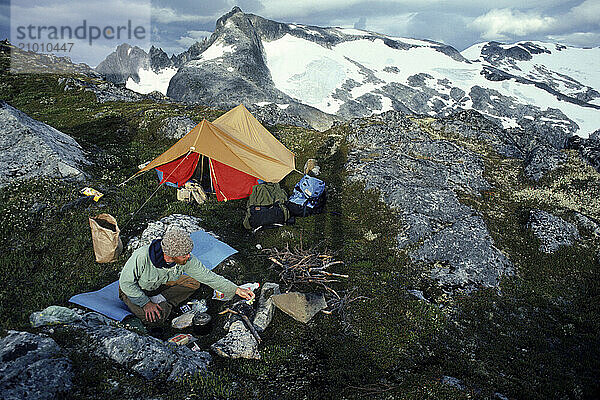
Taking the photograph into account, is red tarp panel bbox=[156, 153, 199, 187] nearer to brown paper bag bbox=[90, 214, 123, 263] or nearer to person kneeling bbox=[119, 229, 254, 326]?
brown paper bag bbox=[90, 214, 123, 263]

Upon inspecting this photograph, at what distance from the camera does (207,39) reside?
171000 mm

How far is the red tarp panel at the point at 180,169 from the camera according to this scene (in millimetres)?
14748

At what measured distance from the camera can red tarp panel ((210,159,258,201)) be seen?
14570 mm

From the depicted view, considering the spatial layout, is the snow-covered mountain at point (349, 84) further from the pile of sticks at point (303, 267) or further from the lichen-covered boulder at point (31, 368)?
the lichen-covered boulder at point (31, 368)

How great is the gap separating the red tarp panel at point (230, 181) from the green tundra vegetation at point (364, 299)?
0.52m

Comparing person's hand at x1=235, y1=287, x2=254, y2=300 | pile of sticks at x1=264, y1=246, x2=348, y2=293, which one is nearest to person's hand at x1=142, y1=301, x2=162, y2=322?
person's hand at x1=235, y1=287, x2=254, y2=300

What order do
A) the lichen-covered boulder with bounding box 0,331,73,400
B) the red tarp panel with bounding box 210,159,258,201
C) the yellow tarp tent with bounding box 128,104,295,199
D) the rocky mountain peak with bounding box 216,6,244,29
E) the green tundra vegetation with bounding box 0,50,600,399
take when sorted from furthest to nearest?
the rocky mountain peak with bounding box 216,6,244,29 < the red tarp panel with bounding box 210,159,258,201 < the yellow tarp tent with bounding box 128,104,295,199 < the green tundra vegetation with bounding box 0,50,600,399 < the lichen-covered boulder with bounding box 0,331,73,400

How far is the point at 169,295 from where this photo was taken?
7.91 meters

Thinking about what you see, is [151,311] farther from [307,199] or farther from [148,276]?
[307,199]

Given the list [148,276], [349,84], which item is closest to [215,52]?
[349,84]

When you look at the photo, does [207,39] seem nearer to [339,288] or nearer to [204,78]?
[204,78]

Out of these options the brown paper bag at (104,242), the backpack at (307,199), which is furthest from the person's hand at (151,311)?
the backpack at (307,199)

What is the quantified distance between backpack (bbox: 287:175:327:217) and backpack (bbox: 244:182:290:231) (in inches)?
21.8

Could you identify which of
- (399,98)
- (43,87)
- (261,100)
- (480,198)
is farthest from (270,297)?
(399,98)
